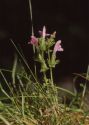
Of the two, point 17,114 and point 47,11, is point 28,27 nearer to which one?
point 47,11

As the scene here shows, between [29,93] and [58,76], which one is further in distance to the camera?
[58,76]

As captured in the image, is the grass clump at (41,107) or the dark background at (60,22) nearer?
the grass clump at (41,107)

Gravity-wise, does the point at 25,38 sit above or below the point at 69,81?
above

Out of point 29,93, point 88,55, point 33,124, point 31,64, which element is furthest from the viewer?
point 88,55

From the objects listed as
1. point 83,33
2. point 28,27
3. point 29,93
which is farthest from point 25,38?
point 29,93

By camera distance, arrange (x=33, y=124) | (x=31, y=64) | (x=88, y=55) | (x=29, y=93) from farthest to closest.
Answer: (x=88, y=55) < (x=31, y=64) < (x=29, y=93) < (x=33, y=124)

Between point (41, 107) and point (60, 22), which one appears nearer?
point (41, 107)

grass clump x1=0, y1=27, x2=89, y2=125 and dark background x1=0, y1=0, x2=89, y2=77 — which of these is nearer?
grass clump x1=0, y1=27, x2=89, y2=125
